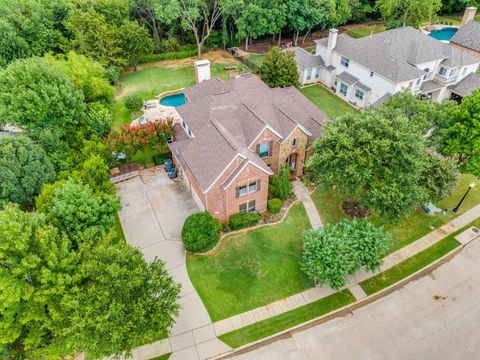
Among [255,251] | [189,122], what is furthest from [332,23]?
[255,251]

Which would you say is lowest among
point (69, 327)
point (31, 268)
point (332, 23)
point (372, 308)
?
point (372, 308)

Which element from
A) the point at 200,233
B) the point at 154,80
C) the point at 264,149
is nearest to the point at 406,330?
the point at 200,233

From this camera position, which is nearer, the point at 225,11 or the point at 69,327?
the point at 69,327

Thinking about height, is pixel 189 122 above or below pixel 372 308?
above

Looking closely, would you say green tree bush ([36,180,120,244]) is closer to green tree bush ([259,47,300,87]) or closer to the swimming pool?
green tree bush ([259,47,300,87])

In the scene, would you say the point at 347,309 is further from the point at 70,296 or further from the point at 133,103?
the point at 133,103

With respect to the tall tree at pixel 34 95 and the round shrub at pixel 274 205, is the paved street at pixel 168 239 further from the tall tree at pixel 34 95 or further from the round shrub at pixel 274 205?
the tall tree at pixel 34 95

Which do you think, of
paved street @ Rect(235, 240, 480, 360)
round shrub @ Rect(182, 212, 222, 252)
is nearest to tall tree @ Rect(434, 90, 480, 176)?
paved street @ Rect(235, 240, 480, 360)

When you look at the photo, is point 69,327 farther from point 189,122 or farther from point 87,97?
point 87,97
